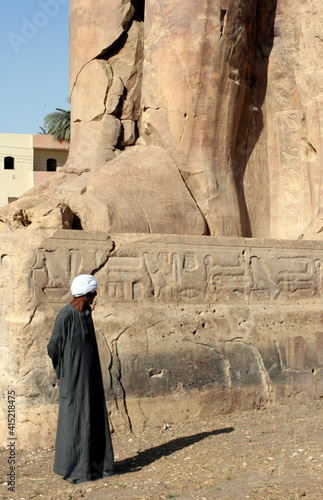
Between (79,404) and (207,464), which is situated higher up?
(79,404)

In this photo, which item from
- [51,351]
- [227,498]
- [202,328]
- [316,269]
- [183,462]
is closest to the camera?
[227,498]

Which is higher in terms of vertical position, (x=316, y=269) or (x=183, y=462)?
(x=316, y=269)

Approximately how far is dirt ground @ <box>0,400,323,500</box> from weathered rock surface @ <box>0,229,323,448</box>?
0.63 feet

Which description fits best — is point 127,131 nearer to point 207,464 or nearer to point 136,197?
point 136,197

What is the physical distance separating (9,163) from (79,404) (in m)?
20.8

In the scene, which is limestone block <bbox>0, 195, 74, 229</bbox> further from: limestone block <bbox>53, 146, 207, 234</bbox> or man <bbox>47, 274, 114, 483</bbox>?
man <bbox>47, 274, 114, 483</bbox>

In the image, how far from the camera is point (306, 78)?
532 centimetres

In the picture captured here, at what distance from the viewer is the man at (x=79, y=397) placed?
2.95 meters

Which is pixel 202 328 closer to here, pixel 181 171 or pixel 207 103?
pixel 181 171

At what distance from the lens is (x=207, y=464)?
3191 millimetres

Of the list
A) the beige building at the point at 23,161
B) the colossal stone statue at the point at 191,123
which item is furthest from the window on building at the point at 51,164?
the colossal stone statue at the point at 191,123

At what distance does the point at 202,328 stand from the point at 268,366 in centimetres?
56

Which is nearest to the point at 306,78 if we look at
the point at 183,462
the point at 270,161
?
the point at 270,161

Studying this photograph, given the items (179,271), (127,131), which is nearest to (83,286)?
(179,271)
